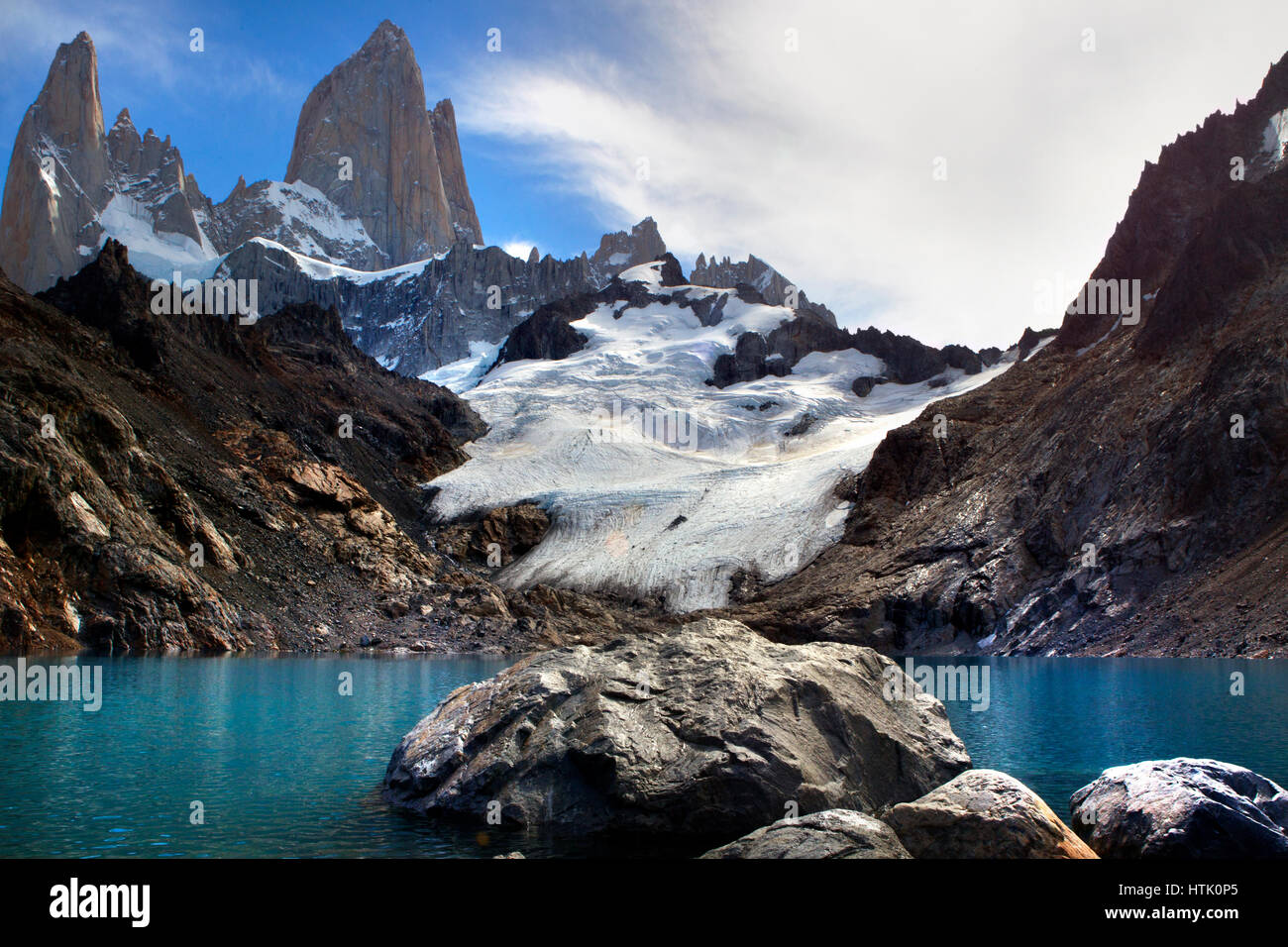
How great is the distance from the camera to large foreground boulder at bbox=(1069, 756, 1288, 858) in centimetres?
1198


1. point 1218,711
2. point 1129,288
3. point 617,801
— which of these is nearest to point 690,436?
point 1129,288

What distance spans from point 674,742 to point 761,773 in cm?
158

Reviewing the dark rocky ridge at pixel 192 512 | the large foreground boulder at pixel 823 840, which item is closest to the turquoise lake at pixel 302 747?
the large foreground boulder at pixel 823 840

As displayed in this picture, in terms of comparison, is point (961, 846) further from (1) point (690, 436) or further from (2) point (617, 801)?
(1) point (690, 436)

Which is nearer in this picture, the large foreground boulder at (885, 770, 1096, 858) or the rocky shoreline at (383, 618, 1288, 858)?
the large foreground boulder at (885, 770, 1096, 858)

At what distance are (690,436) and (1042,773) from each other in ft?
409

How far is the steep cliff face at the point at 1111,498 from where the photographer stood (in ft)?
199

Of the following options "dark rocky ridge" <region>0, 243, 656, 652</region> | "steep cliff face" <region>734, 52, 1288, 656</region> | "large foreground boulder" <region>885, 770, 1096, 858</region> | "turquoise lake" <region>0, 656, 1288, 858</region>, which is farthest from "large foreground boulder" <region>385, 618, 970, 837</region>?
"steep cliff face" <region>734, 52, 1288, 656</region>

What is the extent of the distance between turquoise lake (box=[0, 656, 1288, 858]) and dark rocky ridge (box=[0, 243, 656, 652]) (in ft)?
26.2

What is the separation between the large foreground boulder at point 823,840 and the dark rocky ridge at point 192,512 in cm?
4526

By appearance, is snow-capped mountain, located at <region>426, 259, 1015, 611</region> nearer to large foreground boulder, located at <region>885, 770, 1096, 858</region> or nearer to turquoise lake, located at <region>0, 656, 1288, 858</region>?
turquoise lake, located at <region>0, 656, 1288, 858</region>

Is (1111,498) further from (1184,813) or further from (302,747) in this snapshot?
(1184,813)

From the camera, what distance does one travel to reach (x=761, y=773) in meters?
15.1
